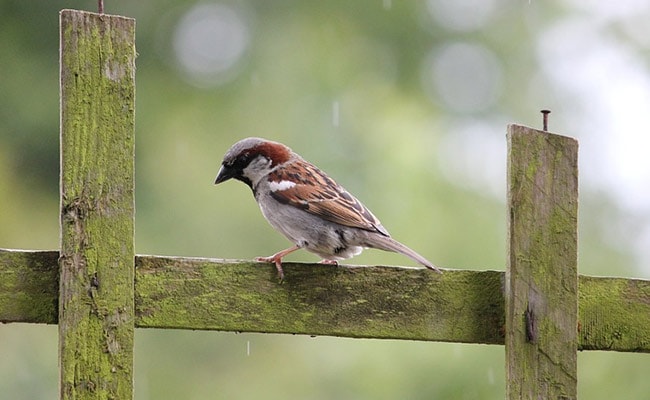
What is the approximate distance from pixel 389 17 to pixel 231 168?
5.06 metres

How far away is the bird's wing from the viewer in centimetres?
295

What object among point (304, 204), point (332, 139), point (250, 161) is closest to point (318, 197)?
point (304, 204)

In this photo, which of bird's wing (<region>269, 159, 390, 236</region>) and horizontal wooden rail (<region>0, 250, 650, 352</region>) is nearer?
horizontal wooden rail (<region>0, 250, 650, 352</region>)

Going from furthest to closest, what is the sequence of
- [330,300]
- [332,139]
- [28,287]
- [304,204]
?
[332,139]
[304,204]
[330,300]
[28,287]

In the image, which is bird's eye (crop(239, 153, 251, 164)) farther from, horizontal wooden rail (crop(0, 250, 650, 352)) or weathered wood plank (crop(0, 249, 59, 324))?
weathered wood plank (crop(0, 249, 59, 324))

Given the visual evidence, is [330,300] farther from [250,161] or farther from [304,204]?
[250,161]

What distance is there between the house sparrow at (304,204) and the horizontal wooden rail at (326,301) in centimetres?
71

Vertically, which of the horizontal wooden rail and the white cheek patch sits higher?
the white cheek patch

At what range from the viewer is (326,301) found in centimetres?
202

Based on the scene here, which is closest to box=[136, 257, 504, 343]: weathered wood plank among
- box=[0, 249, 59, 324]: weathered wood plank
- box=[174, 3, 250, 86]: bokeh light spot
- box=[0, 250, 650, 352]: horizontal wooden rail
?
box=[0, 250, 650, 352]: horizontal wooden rail

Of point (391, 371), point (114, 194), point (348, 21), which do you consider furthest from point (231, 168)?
point (348, 21)

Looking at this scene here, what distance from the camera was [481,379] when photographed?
574cm

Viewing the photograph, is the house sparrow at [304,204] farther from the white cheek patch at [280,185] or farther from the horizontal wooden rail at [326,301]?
the horizontal wooden rail at [326,301]

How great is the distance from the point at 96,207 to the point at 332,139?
544 cm
